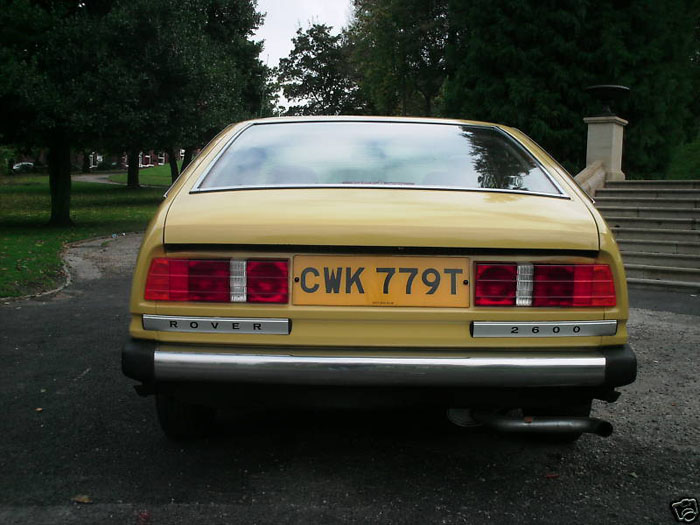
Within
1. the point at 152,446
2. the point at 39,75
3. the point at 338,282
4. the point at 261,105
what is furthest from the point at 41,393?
the point at 261,105

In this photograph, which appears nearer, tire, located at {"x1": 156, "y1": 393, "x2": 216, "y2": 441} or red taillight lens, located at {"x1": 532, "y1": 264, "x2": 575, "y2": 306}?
red taillight lens, located at {"x1": 532, "y1": 264, "x2": 575, "y2": 306}

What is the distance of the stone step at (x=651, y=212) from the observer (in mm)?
11539

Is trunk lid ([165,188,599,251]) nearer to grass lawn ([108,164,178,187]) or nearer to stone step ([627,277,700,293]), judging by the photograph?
stone step ([627,277,700,293])

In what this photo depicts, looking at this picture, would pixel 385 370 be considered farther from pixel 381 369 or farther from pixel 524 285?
pixel 524 285

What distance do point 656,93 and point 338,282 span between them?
19107 mm

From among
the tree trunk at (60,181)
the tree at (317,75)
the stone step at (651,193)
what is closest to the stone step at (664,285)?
the stone step at (651,193)

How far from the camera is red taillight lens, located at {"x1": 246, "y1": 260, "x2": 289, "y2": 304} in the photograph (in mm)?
2664

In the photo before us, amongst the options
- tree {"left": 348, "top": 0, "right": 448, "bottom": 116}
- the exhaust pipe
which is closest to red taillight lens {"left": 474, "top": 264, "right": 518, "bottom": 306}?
Result: the exhaust pipe

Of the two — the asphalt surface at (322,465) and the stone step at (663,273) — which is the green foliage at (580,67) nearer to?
the stone step at (663,273)

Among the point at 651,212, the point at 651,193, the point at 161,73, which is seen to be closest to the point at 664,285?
the point at 651,212

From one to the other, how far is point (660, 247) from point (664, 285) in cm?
143

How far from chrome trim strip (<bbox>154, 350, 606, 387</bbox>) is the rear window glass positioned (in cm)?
→ 83

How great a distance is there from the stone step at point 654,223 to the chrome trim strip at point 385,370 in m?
9.52

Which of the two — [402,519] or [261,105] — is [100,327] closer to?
[402,519]
